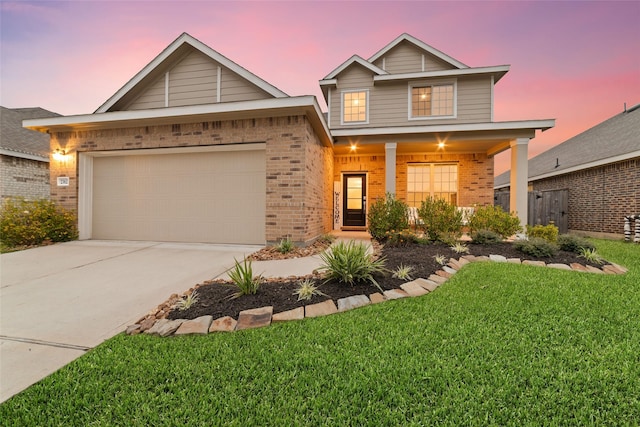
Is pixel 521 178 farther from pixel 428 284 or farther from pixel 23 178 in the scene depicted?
pixel 23 178

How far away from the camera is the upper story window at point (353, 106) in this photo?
9.69m

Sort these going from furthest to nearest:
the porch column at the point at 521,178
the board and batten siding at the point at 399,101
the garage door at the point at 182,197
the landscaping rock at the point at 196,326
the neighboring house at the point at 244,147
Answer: the board and batten siding at the point at 399,101 < the porch column at the point at 521,178 < the garage door at the point at 182,197 < the neighboring house at the point at 244,147 < the landscaping rock at the point at 196,326

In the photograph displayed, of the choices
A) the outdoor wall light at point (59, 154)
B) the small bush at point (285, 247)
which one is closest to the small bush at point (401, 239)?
the small bush at point (285, 247)

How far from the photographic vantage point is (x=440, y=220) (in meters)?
5.80

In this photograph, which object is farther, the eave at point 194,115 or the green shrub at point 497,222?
the green shrub at point 497,222

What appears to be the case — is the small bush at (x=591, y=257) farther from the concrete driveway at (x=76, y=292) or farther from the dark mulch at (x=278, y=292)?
the concrete driveway at (x=76, y=292)

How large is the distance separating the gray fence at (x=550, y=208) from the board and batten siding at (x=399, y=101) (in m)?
3.70

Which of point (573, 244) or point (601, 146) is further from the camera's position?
point (601, 146)

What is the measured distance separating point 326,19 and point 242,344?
416 inches

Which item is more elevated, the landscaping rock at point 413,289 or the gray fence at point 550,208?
the gray fence at point 550,208

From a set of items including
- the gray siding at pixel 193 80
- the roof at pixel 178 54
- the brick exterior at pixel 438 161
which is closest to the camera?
the roof at pixel 178 54

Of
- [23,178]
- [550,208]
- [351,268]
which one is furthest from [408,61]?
[23,178]

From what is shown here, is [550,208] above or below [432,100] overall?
below

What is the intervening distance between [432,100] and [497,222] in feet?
17.2
